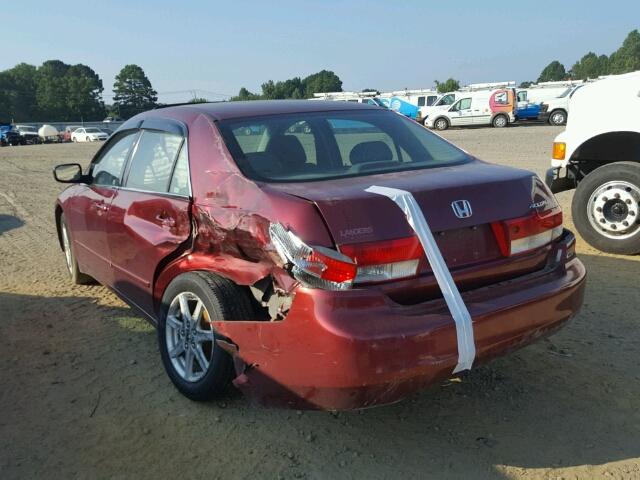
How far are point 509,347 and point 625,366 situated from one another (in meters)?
1.27

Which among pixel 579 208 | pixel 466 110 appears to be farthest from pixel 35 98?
pixel 579 208

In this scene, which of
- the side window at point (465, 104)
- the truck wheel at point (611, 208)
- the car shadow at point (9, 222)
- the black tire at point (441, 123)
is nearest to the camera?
the truck wheel at point (611, 208)

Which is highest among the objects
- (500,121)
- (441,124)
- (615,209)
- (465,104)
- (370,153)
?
(465,104)

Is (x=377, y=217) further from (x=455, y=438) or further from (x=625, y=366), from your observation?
(x=625, y=366)

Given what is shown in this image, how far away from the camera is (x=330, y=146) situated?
141 inches

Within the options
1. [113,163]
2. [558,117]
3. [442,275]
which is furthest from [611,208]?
[558,117]

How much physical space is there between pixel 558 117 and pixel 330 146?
3109 cm

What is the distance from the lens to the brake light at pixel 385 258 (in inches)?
97.3

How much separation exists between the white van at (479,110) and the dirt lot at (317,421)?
2925 cm

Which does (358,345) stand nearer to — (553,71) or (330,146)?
(330,146)

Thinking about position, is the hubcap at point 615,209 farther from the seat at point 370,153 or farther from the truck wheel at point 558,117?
the truck wheel at point 558,117

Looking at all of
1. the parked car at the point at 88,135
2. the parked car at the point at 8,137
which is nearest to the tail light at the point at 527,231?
the parked car at the point at 88,135

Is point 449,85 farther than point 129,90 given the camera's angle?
No

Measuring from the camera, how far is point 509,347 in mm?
2770
